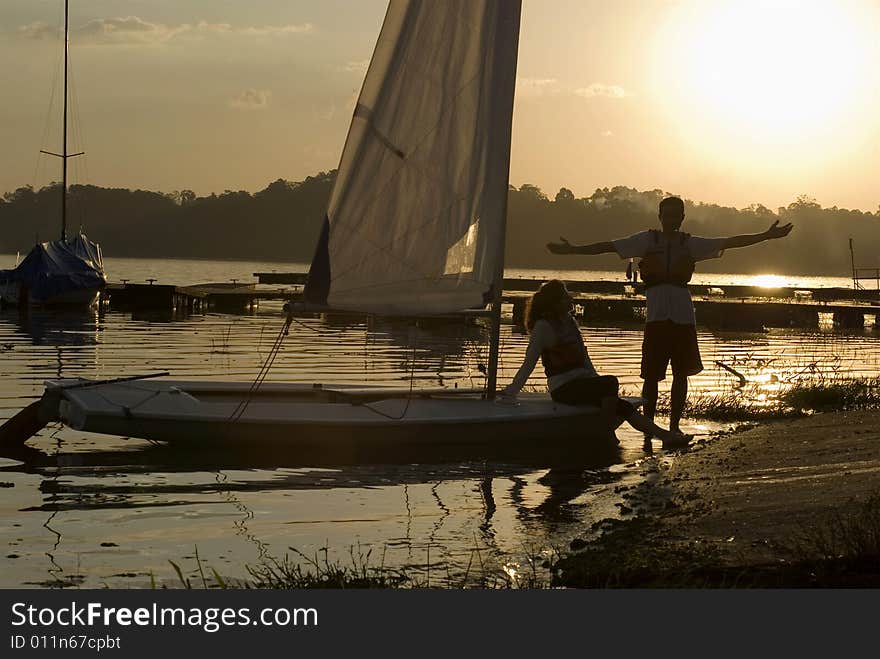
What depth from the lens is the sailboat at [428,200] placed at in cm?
1459

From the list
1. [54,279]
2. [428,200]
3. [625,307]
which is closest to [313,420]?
[428,200]

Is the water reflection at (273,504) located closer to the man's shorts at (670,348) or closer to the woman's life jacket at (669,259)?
the man's shorts at (670,348)

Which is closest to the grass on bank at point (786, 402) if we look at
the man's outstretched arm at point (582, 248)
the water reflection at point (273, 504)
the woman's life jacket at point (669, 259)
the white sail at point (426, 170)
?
the water reflection at point (273, 504)

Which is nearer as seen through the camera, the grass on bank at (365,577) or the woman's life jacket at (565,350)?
the grass on bank at (365,577)

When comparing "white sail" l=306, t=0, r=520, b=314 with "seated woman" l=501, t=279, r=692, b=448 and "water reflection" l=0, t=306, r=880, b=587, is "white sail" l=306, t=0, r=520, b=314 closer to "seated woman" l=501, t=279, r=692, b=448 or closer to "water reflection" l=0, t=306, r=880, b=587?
"seated woman" l=501, t=279, r=692, b=448

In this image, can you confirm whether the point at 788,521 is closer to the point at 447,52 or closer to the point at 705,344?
the point at 447,52

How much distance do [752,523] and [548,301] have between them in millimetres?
5283

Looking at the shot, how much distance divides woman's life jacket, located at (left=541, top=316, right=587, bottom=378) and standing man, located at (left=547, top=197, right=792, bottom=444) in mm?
738

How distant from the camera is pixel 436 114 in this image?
1482 centimetres

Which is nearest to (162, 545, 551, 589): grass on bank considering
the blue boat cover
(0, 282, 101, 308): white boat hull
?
the blue boat cover

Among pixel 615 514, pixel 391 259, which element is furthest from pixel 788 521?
pixel 391 259

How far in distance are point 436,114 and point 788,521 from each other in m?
7.55

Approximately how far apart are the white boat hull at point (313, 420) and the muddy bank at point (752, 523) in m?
1.69

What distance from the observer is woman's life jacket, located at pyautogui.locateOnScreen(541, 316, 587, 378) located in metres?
13.9
